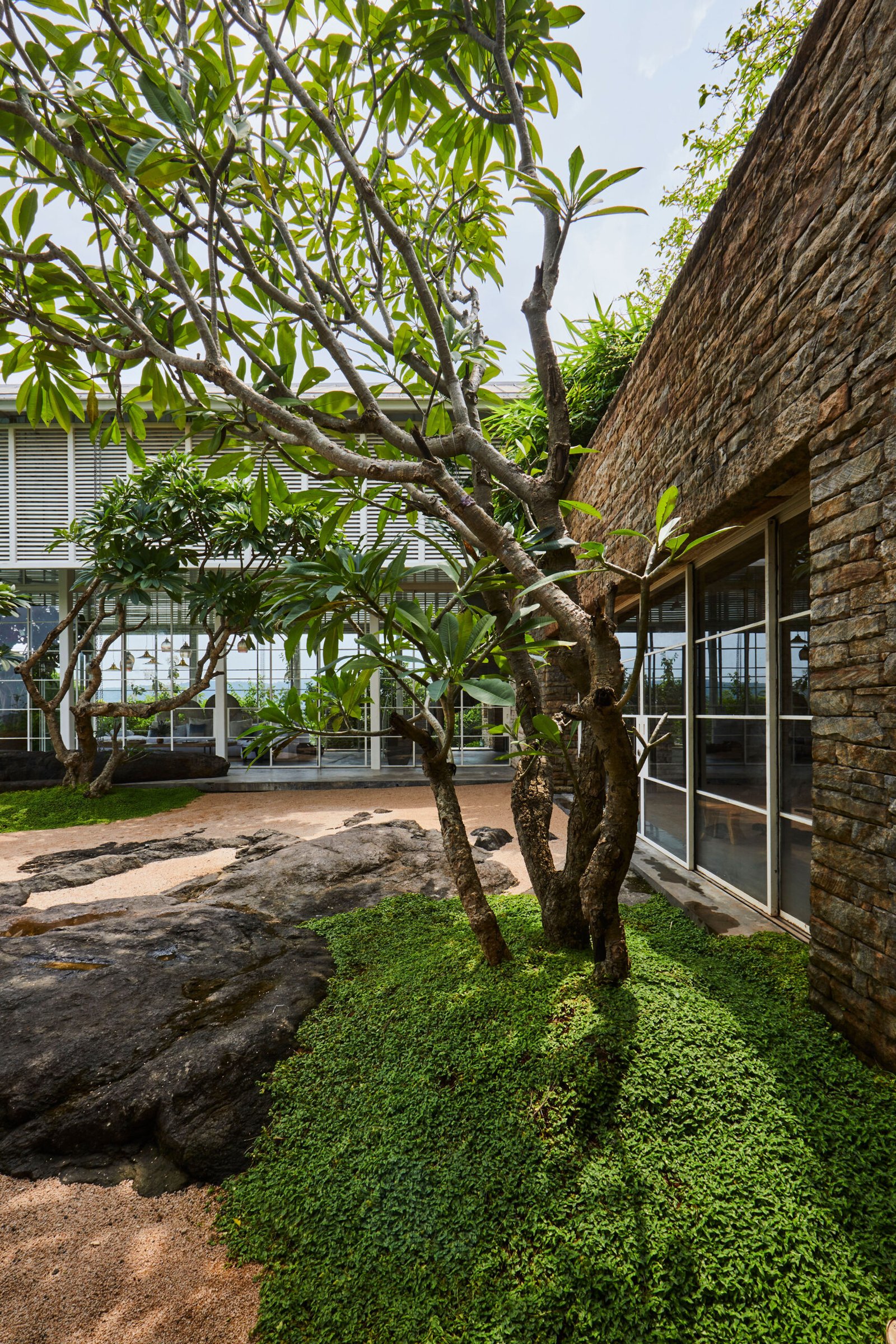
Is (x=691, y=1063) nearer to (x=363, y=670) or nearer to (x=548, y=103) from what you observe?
(x=363, y=670)

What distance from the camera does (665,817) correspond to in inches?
165

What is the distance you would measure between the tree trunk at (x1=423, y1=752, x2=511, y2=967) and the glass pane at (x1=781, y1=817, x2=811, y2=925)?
1243 millimetres

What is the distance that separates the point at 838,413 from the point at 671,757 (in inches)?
103

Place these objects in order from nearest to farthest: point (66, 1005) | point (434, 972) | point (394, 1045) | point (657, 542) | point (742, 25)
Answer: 1. point (657, 542)
2. point (394, 1045)
3. point (66, 1005)
4. point (434, 972)
5. point (742, 25)

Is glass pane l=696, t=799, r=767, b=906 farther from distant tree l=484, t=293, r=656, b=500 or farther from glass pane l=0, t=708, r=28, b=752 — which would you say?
glass pane l=0, t=708, r=28, b=752

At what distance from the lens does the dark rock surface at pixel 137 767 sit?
7.61 meters

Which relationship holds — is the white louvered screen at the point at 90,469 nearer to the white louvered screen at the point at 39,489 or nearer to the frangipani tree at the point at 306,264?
the white louvered screen at the point at 39,489

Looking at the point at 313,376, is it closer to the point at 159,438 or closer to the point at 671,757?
the point at 671,757

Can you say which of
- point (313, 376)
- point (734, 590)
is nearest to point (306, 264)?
point (313, 376)

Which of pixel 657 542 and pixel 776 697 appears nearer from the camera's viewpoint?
pixel 657 542

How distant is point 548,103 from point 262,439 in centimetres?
166

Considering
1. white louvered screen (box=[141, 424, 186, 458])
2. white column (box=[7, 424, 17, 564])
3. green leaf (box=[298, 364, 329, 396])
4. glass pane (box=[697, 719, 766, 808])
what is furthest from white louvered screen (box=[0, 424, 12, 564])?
glass pane (box=[697, 719, 766, 808])

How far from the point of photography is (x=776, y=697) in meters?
2.62

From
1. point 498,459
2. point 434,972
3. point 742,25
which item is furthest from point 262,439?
point 742,25
